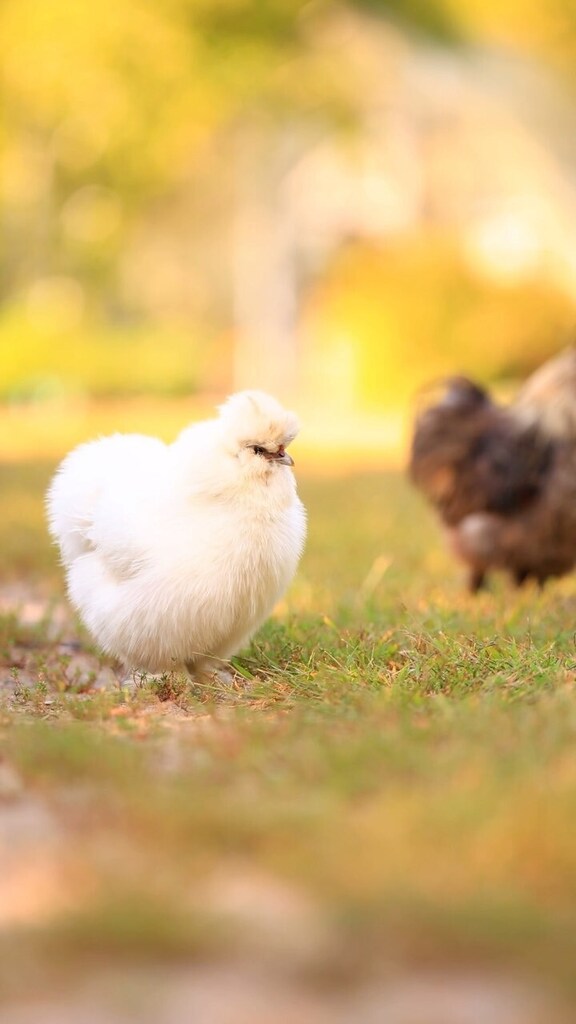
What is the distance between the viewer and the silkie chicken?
5520mm

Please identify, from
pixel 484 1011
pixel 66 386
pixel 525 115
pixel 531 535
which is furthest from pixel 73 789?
pixel 525 115

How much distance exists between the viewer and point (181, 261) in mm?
25062

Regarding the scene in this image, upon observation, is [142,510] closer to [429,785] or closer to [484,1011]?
[429,785]

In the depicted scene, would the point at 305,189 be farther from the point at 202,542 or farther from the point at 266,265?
the point at 202,542

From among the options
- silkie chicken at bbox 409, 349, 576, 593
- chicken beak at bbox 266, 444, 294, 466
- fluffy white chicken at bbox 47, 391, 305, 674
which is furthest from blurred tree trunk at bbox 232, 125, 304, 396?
chicken beak at bbox 266, 444, 294, 466

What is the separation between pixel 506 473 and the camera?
18.4ft

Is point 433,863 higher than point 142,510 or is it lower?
lower

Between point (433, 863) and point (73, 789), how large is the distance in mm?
802

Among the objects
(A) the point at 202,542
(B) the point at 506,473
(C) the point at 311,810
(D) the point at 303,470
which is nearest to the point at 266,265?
(D) the point at 303,470

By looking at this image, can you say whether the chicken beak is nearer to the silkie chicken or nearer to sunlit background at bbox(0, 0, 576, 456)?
the silkie chicken

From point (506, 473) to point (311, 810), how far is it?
355 centimetres

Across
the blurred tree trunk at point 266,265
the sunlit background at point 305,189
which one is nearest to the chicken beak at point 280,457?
the sunlit background at point 305,189

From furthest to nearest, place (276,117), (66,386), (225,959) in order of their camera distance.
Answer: (276,117) < (66,386) < (225,959)

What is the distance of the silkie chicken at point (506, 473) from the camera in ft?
18.1
